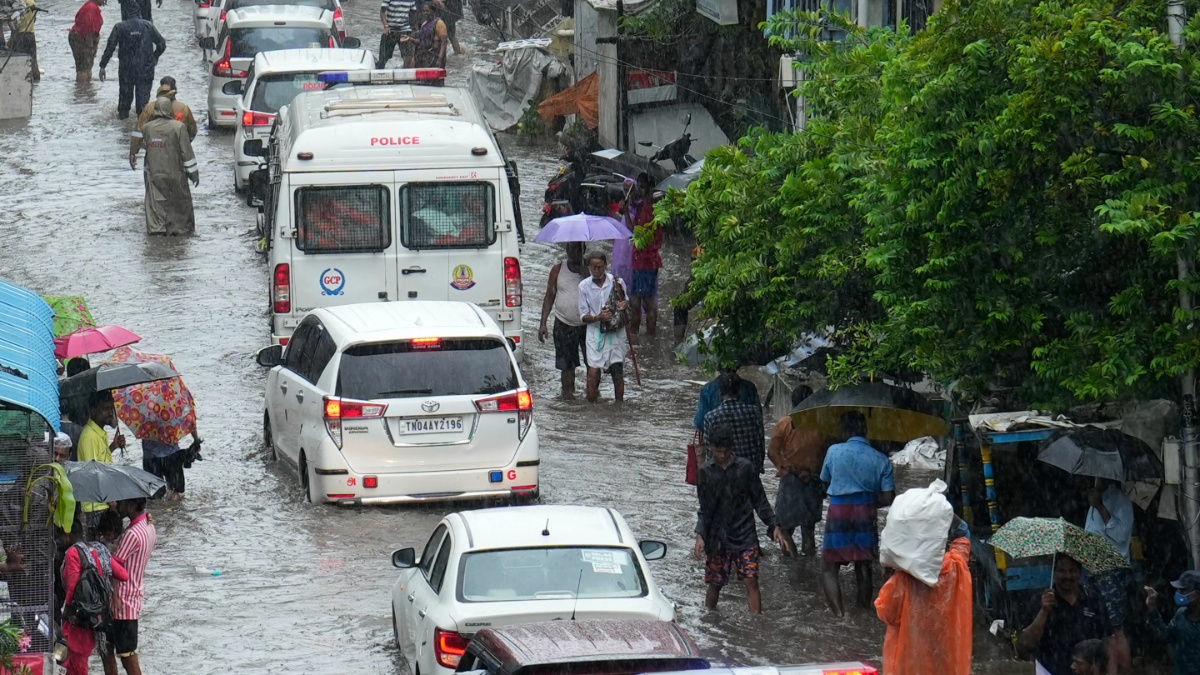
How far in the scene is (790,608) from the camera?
491 inches

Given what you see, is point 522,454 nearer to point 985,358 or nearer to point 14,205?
point 985,358

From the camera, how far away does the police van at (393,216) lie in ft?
56.5

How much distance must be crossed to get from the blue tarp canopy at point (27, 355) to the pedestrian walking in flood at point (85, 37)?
22.0 metres

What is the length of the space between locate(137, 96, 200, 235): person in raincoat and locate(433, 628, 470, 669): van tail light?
Result: 15.6m

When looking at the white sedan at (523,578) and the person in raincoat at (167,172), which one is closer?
the white sedan at (523,578)

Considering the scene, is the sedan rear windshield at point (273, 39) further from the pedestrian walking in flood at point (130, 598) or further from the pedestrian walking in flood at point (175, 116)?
the pedestrian walking in flood at point (130, 598)

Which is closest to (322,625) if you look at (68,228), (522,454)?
(522,454)

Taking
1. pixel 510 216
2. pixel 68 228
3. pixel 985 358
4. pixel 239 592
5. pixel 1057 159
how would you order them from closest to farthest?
pixel 1057 159, pixel 985 358, pixel 239 592, pixel 510 216, pixel 68 228

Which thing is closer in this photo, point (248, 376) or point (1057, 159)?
point (1057, 159)

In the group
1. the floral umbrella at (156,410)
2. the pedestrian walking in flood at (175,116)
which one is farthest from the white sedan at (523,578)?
the pedestrian walking in flood at (175,116)

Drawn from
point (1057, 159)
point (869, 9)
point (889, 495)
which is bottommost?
point (889, 495)

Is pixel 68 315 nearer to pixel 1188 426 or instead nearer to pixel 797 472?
pixel 797 472

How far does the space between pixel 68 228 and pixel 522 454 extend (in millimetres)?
12687

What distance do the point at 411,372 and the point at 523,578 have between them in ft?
15.0
